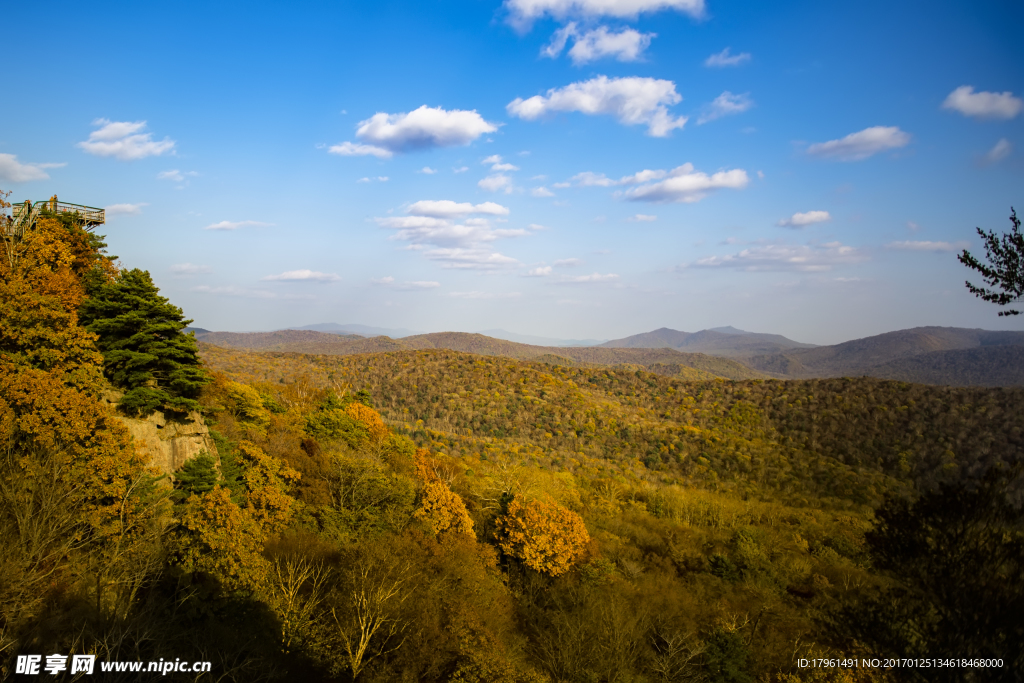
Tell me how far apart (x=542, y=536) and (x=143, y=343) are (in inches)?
817

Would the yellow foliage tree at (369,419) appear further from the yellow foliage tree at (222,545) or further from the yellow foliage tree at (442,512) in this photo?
the yellow foliage tree at (222,545)

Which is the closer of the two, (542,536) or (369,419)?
(542,536)

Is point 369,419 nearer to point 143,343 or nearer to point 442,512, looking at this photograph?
point 442,512

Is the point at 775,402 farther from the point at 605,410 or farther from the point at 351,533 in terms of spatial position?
the point at 351,533

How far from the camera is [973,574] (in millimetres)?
9578

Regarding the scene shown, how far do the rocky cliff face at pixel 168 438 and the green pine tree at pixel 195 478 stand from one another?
0.65 m

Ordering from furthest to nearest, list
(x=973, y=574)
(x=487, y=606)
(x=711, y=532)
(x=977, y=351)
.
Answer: (x=977, y=351) < (x=711, y=532) < (x=487, y=606) < (x=973, y=574)

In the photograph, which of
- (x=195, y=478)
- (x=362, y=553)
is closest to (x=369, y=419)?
(x=195, y=478)

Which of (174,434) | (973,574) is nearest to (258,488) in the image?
(174,434)

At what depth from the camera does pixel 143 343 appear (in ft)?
68.2

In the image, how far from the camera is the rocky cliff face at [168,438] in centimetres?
1953

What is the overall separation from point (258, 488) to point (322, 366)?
78456mm

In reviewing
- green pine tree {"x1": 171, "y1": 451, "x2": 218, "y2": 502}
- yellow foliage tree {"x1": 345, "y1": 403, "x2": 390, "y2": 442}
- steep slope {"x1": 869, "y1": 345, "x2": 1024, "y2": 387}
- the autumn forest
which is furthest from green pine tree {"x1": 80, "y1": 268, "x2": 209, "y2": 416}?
steep slope {"x1": 869, "y1": 345, "x2": 1024, "y2": 387}

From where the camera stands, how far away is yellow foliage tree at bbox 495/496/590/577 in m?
24.0
